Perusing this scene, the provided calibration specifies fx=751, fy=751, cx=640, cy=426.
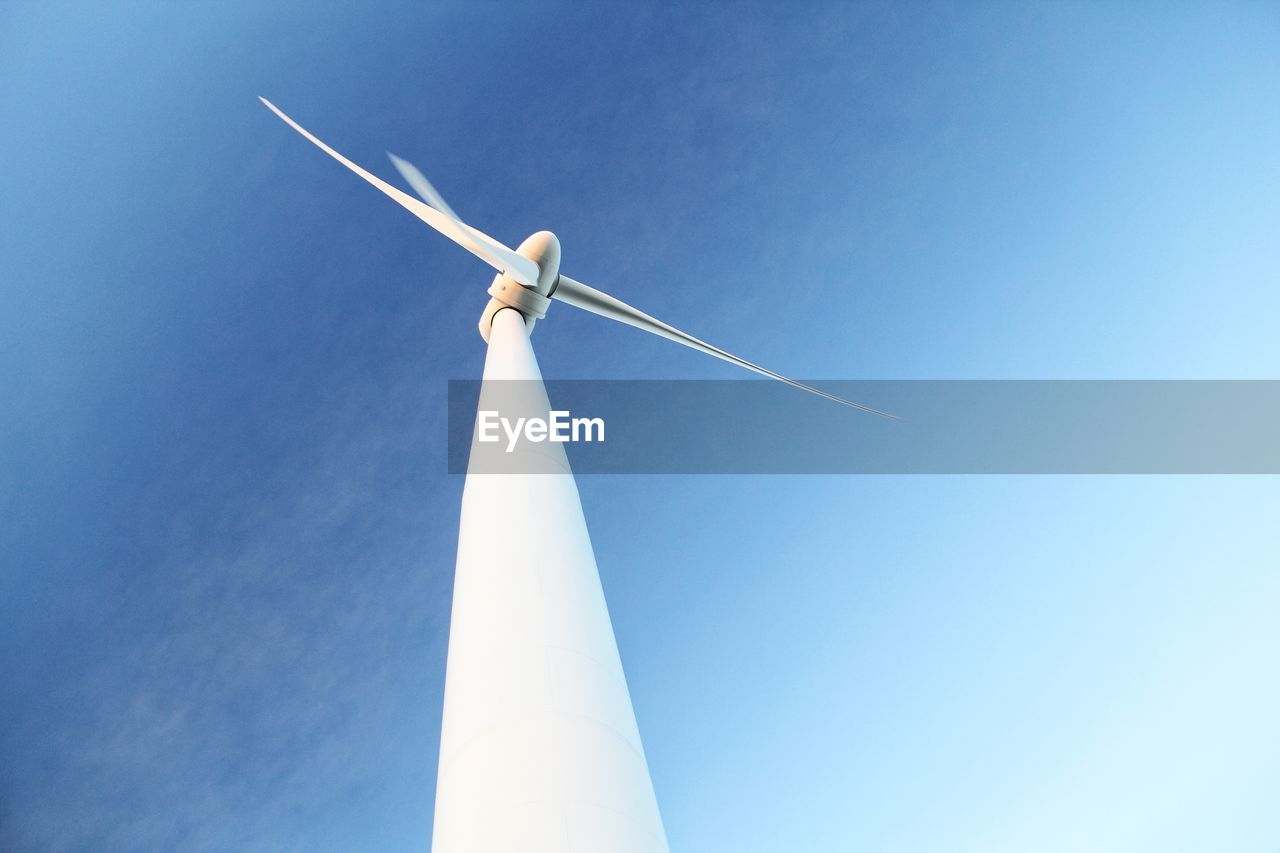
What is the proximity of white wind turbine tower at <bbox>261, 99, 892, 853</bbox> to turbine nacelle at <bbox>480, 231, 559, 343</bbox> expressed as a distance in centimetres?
852

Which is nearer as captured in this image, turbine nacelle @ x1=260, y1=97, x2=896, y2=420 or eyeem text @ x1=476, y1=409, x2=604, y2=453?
eyeem text @ x1=476, y1=409, x2=604, y2=453

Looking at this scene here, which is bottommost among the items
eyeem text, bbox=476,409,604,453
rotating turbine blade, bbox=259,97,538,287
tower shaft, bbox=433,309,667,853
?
tower shaft, bbox=433,309,667,853

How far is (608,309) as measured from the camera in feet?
63.7

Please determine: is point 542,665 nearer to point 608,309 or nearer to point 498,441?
point 498,441

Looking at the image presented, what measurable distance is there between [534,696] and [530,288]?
12626 millimetres

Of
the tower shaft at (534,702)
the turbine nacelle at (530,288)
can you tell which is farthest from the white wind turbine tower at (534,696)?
the turbine nacelle at (530,288)

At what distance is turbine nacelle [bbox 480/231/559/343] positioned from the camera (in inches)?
664

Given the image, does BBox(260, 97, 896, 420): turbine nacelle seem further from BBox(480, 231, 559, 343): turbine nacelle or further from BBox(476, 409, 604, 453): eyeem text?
BBox(476, 409, 604, 453): eyeem text

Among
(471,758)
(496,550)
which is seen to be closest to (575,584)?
(496,550)

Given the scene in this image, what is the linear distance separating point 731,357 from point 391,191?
9.46m

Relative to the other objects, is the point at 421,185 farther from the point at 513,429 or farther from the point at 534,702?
the point at 534,702

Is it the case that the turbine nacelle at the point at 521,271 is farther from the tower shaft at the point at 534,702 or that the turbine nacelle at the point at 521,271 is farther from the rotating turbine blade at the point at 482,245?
the tower shaft at the point at 534,702

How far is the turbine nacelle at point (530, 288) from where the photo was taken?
1688cm

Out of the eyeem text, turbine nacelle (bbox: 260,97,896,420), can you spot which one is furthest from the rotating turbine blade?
the eyeem text
